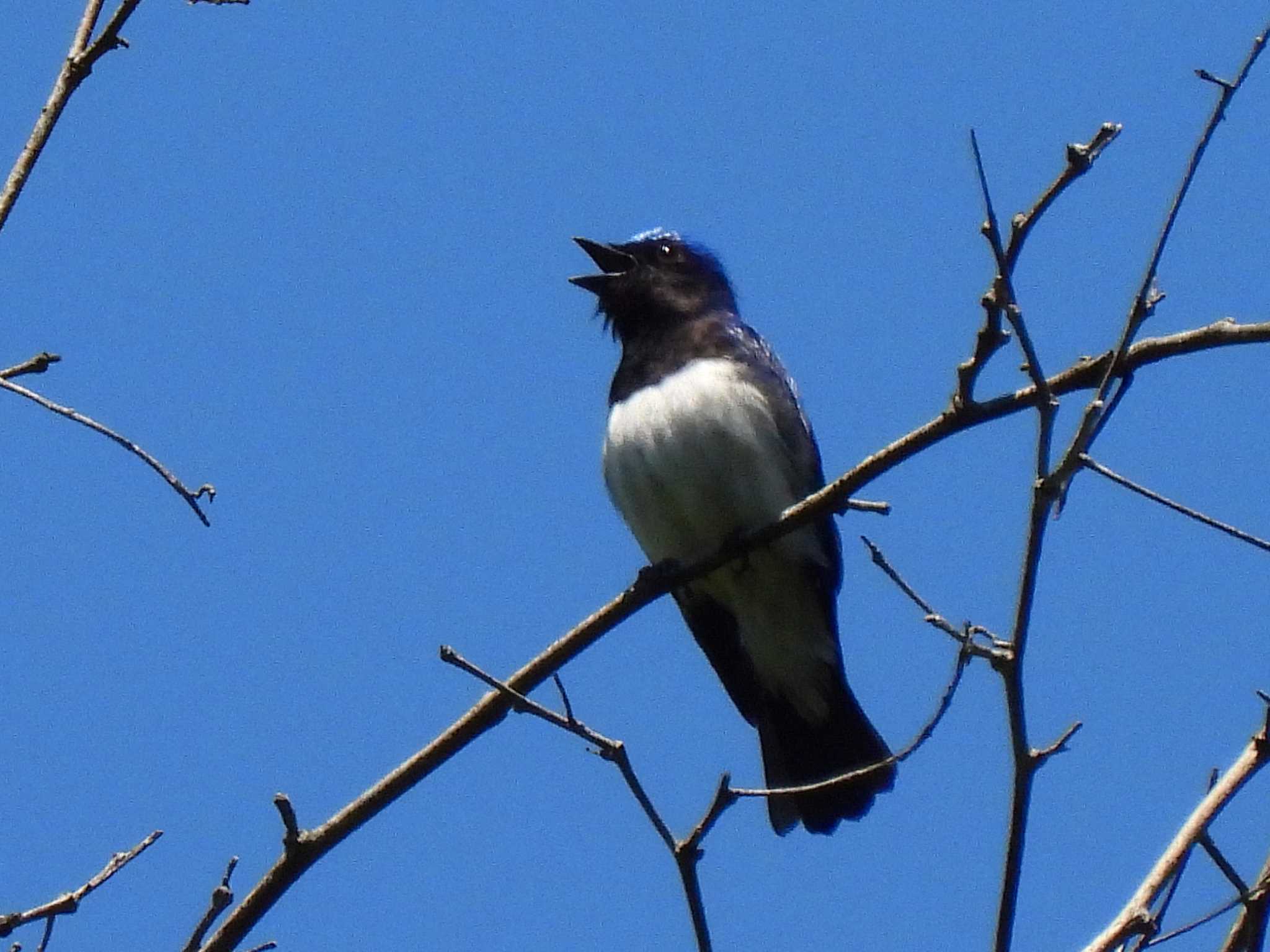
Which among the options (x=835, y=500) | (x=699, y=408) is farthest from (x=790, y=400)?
(x=835, y=500)

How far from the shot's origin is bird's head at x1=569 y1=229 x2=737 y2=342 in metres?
7.54

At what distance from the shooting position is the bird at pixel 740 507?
6734 mm

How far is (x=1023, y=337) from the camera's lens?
11.9 ft

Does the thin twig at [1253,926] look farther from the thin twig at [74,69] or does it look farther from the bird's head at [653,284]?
the bird's head at [653,284]

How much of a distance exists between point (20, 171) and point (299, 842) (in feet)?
4.70

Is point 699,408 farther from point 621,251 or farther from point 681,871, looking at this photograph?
point 681,871

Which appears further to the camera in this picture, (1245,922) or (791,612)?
(791,612)

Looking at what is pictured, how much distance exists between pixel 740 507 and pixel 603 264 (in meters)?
1.64

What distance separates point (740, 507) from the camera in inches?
266

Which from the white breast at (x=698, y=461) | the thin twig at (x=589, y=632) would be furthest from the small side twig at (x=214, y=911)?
the white breast at (x=698, y=461)

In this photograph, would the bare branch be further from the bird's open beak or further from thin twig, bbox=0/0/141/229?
the bird's open beak

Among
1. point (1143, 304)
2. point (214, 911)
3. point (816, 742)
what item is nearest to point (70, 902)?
point (214, 911)

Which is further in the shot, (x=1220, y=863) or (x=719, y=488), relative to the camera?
(x=719, y=488)

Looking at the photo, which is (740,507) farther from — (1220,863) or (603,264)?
(1220,863)
